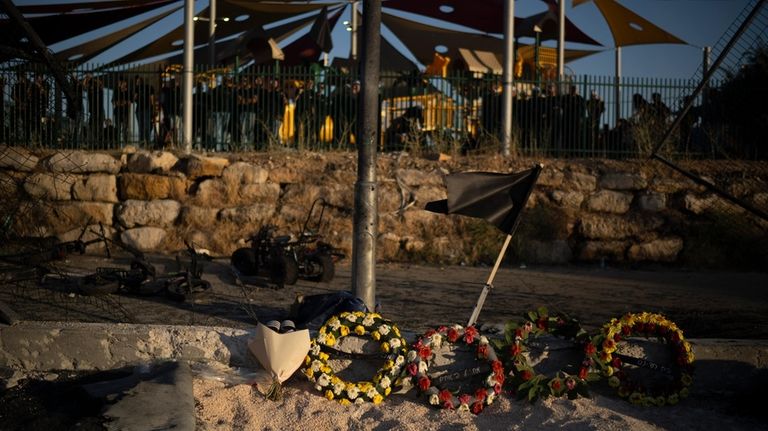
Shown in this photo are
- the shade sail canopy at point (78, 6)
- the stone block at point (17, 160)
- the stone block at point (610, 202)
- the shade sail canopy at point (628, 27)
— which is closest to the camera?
the stone block at point (17, 160)

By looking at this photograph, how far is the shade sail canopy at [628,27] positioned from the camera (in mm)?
19391

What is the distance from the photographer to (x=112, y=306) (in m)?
7.30

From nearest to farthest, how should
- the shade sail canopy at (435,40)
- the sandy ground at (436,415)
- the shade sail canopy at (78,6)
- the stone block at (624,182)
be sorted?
the sandy ground at (436,415), the stone block at (624,182), the shade sail canopy at (78,6), the shade sail canopy at (435,40)

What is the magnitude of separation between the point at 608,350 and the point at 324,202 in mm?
6667

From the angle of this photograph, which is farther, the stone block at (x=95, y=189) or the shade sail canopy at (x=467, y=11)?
the shade sail canopy at (x=467, y=11)

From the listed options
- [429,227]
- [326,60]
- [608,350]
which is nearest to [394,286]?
[429,227]

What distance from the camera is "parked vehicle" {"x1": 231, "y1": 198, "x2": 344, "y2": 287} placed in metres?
8.90

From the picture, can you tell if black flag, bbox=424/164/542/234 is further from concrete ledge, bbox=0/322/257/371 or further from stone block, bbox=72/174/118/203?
stone block, bbox=72/174/118/203

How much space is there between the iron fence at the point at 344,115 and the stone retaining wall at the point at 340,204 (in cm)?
84

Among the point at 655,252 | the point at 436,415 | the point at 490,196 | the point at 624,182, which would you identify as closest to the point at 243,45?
the point at 624,182

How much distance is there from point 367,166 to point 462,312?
1985 mm

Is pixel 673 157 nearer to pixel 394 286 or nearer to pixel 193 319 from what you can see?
pixel 394 286

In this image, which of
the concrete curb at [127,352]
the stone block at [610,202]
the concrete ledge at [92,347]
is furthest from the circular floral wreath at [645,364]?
the stone block at [610,202]

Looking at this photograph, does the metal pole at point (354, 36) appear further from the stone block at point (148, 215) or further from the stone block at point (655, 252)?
the stone block at point (655, 252)
